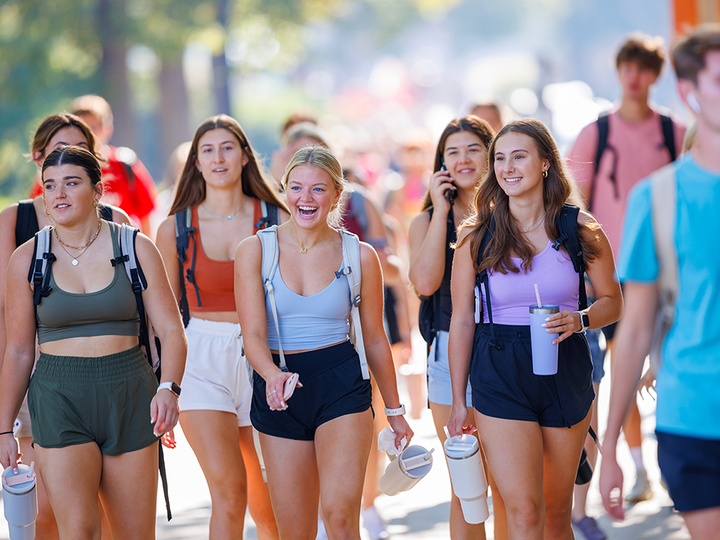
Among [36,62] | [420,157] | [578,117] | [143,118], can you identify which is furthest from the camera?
[143,118]

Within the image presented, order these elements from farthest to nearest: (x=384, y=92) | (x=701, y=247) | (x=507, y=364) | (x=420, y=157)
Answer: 1. (x=384, y=92)
2. (x=420, y=157)
3. (x=507, y=364)
4. (x=701, y=247)

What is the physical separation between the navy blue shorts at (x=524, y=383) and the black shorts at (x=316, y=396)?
A: 1.69ft

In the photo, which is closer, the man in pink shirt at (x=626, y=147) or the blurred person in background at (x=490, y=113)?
the blurred person in background at (x=490, y=113)

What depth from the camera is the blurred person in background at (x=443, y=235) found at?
4555mm

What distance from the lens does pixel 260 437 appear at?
400 centimetres

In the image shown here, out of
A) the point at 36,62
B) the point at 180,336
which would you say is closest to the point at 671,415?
the point at 180,336

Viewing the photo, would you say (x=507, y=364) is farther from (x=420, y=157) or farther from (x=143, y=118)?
(x=143, y=118)

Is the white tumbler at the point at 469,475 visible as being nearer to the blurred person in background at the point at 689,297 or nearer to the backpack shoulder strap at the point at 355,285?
the backpack shoulder strap at the point at 355,285

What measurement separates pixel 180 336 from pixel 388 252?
2411 mm

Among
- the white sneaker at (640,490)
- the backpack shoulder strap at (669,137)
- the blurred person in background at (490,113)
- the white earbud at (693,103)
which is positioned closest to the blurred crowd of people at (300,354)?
the white earbud at (693,103)

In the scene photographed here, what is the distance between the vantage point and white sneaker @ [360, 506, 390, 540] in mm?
5527

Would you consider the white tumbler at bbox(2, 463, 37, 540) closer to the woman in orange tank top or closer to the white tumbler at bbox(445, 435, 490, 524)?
the woman in orange tank top

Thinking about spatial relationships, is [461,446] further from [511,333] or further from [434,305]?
[434,305]

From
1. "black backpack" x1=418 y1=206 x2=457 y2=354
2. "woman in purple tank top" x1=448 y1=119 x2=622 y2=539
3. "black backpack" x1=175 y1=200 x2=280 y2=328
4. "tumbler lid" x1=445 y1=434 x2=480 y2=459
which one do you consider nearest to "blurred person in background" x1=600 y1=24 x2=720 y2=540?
"woman in purple tank top" x1=448 y1=119 x2=622 y2=539
